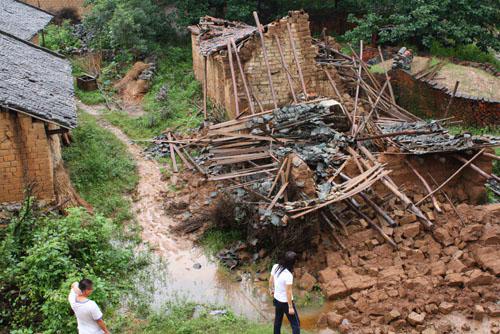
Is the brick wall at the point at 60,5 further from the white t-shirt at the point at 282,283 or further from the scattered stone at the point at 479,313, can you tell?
the scattered stone at the point at 479,313

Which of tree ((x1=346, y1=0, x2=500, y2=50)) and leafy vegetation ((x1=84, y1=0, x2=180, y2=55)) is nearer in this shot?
tree ((x1=346, y1=0, x2=500, y2=50))

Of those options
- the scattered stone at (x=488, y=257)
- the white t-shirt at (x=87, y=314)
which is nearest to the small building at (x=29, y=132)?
the white t-shirt at (x=87, y=314)

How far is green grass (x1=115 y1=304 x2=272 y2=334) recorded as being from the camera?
9.33 m

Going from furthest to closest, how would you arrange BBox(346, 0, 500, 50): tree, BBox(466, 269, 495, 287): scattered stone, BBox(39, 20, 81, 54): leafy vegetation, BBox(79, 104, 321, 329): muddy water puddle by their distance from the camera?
1. BBox(39, 20, 81, 54): leafy vegetation
2. BBox(346, 0, 500, 50): tree
3. BBox(79, 104, 321, 329): muddy water puddle
4. BBox(466, 269, 495, 287): scattered stone

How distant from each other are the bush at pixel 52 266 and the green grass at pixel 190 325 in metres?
0.76

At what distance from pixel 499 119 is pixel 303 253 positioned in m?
9.15

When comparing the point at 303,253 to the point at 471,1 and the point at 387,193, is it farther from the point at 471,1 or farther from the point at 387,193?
the point at 471,1

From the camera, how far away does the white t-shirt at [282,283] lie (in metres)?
8.09

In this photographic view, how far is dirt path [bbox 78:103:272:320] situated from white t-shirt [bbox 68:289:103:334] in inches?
116

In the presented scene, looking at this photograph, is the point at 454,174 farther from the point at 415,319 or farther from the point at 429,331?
the point at 429,331

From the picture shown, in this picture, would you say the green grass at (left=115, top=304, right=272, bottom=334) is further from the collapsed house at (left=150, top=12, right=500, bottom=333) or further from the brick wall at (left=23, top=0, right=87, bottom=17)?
the brick wall at (left=23, top=0, right=87, bottom=17)

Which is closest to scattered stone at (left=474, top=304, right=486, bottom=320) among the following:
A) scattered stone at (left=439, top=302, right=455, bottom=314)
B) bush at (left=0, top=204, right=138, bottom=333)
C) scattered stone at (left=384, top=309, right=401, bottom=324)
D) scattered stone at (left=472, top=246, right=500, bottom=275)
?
scattered stone at (left=439, top=302, right=455, bottom=314)

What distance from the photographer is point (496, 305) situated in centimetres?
1009

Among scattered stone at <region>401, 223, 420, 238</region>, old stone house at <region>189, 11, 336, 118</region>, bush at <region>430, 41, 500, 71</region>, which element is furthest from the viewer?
bush at <region>430, 41, 500, 71</region>
